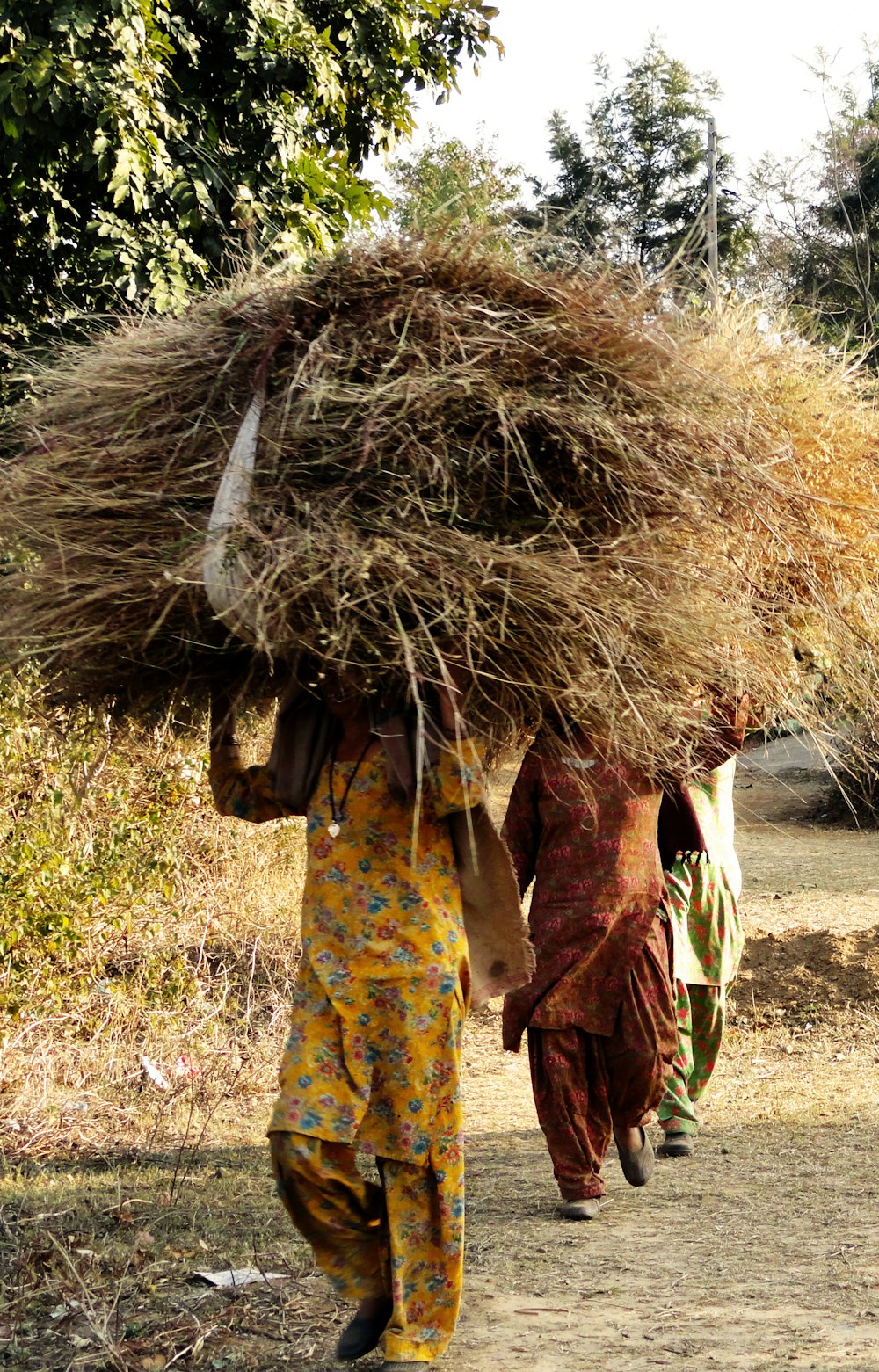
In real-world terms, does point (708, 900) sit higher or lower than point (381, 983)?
higher

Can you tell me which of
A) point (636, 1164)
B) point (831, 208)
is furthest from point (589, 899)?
point (831, 208)

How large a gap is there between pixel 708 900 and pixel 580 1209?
1.26 meters

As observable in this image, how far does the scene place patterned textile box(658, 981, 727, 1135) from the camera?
4.89 metres

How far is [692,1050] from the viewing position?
5.03 meters

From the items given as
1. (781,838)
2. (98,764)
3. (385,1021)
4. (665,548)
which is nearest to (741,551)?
(665,548)

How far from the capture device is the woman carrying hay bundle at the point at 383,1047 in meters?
2.96

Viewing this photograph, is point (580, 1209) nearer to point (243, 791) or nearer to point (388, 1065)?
point (388, 1065)

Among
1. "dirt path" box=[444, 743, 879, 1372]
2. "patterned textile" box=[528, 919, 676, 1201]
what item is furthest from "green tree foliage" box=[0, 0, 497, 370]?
"dirt path" box=[444, 743, 879, 1372]

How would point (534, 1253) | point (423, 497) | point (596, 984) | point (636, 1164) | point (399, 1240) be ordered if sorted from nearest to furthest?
1. point (423, 497)
2. point (399, 1240)
3. point (534, 1253)
4. point (596, 984)
5. point (636, 1164)

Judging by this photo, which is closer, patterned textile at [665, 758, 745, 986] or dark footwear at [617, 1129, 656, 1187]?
dark footwear at [617, 1129, 656, 1187]

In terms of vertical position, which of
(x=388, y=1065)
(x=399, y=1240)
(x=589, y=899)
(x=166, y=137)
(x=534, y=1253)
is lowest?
(x=534, y=1253)

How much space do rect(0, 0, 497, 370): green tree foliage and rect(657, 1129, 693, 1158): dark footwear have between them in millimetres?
3233

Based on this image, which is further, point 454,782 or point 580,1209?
point 580,1209

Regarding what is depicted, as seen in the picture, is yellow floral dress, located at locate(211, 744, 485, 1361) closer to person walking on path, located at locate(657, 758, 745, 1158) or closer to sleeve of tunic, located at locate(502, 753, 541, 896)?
sleeve of tunic, located at locate(502, 753, 541, 896)
